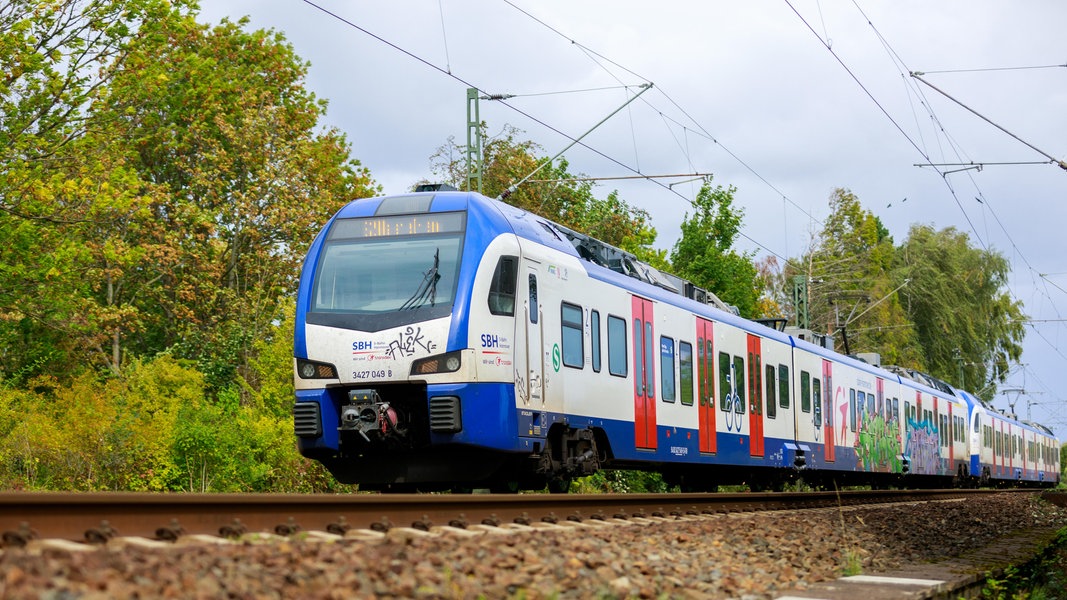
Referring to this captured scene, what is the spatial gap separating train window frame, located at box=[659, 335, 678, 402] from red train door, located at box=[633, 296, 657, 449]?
11.0 inches

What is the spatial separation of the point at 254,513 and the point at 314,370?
536 centimetres

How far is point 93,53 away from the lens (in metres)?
22.2

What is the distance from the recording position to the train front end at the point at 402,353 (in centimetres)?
1259

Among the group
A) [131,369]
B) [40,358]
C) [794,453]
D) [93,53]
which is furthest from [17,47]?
[794,453]

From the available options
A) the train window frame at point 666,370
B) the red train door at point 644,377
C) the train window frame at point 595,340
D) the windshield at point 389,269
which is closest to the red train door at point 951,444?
the train window frame at point 666,370

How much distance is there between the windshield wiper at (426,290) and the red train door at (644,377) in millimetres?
4000

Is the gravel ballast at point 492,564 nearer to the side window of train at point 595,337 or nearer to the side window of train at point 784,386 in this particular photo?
the side window of train at point 595,337

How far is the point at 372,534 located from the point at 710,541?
3328mm

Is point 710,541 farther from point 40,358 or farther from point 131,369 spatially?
point 40,358

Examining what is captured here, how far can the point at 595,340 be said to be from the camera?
1509cm

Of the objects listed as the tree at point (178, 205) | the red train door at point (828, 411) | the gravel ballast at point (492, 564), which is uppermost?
the tree at point (178, 205)

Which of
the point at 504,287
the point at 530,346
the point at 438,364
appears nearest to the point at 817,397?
the point at 530,346

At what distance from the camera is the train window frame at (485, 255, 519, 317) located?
42.5 ft

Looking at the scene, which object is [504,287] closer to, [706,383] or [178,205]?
[706,383]
